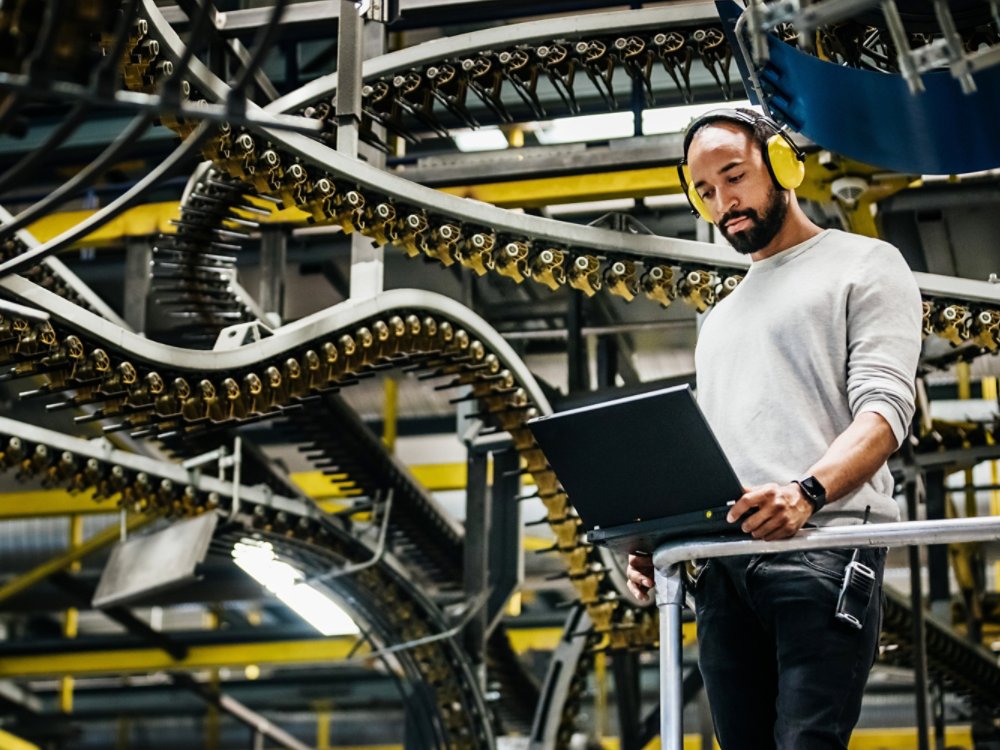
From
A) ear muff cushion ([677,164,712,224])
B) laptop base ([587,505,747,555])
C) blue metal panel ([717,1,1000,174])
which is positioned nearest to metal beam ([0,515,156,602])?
blue metal panel ([717,1,1000,174])

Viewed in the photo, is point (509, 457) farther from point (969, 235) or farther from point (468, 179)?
point (969, 235)

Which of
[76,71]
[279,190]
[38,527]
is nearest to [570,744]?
[279,190]

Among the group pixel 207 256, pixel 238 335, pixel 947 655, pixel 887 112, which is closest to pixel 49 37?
pixel 887 112

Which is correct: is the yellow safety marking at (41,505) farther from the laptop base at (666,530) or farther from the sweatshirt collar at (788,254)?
the laptop base at (666,530)

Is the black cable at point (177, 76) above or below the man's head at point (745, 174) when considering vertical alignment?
below

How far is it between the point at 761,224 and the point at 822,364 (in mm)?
325

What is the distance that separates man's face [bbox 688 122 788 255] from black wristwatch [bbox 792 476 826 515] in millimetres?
573

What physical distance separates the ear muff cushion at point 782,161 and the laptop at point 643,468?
2.37ft

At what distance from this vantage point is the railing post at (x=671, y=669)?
2.73m

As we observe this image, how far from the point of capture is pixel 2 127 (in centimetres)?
241

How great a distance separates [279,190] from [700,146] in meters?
3.19

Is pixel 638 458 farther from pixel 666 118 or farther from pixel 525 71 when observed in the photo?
pixel 666 118

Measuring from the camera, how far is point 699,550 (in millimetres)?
2713


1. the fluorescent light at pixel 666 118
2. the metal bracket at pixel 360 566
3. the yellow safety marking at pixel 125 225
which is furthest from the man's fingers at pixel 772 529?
the yellow safety marking at pixel 125 225
